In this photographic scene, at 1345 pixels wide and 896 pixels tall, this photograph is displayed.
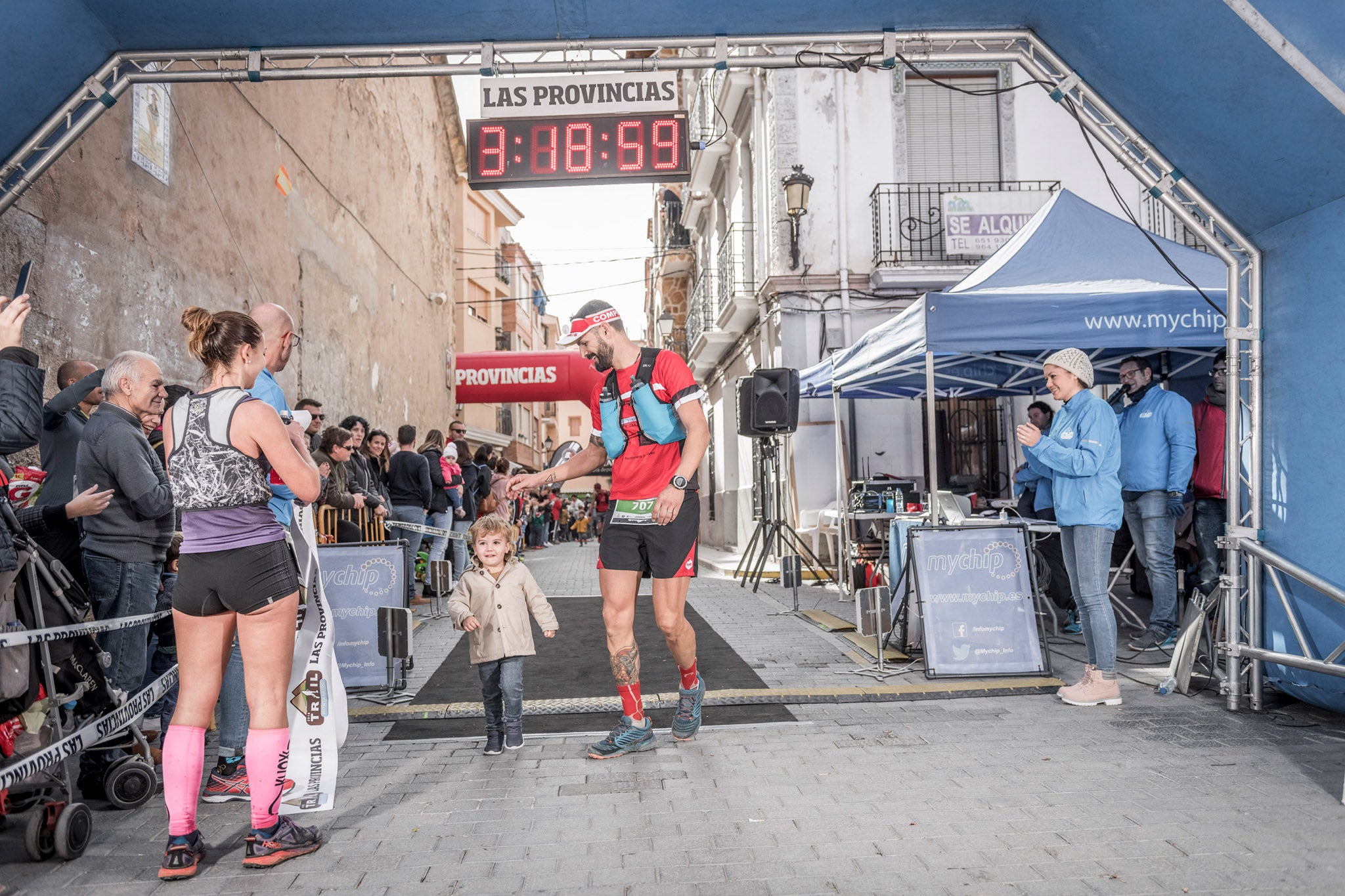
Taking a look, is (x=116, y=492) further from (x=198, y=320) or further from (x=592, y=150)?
(x=592, y=150)

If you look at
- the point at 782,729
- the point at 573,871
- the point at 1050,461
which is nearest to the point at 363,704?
the point at 782,729

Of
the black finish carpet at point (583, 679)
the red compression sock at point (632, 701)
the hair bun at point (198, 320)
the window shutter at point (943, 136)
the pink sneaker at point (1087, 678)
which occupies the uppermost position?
the window shutter at point (943, 136)

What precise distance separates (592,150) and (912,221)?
8398mm

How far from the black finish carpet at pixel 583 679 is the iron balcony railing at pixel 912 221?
8.09m

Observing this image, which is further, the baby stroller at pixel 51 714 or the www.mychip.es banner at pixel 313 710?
the www.mychip.es banner at pixel 313 710

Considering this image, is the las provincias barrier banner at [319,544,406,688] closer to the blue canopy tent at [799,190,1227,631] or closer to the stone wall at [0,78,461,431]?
the stone wall at [0,78,461,431]

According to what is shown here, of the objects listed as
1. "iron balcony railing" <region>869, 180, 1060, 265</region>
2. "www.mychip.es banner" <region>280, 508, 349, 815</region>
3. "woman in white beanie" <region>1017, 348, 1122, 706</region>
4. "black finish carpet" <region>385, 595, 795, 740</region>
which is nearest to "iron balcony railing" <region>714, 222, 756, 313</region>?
"iron balcony railing" <region>869, 180, 1060, 265</region>

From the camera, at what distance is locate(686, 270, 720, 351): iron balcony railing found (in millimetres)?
21047

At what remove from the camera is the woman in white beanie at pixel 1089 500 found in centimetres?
544

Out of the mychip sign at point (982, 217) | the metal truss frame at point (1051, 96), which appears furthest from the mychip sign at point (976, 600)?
the mychip sign at point (982, 217)

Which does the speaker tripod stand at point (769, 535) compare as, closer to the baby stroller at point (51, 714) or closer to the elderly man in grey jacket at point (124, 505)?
the elderly man in grey jacket at point (124, 505)

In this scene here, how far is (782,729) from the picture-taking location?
5027 millimetres

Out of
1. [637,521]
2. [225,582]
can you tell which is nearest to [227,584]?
[225,582]

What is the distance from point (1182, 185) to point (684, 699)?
3.85 m
